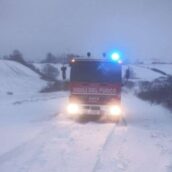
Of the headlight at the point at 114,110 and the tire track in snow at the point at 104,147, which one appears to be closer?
the tire track in snow at the point at 104,147

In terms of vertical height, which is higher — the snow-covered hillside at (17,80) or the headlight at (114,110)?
the headlight at (114,110)

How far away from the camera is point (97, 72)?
61.6 ft

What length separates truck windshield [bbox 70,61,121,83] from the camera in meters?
18.8

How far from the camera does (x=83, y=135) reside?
1454 cm

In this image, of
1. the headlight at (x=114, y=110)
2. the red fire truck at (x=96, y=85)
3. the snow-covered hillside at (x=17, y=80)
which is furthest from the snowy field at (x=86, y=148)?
the snow-covered hillside at (x=17, y=80)

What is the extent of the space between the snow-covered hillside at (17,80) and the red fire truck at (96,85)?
3351 centimetres

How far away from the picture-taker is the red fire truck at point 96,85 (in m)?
18.8

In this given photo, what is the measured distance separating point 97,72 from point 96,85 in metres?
0.50

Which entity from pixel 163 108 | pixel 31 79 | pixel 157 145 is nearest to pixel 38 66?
pixel 31 79

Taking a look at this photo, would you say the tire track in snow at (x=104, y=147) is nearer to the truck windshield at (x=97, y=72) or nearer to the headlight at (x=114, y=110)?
the headlight at (x=114, y=110)

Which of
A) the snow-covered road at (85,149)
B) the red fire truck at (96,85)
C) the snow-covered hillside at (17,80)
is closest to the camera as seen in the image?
the snow-covered road at (85,149)

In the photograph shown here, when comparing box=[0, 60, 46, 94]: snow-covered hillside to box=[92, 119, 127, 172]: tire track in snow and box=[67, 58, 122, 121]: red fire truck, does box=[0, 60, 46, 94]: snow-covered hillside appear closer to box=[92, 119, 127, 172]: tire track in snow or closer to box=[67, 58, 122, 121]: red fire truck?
box=[67, 58, 122, 121]: red fire truck

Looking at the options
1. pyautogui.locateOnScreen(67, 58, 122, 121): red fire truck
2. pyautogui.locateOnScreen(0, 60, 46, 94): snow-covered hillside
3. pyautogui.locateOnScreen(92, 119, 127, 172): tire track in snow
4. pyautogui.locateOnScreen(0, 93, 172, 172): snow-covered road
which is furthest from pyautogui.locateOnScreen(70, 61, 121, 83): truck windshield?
pyautogui.locateOnScreen(0, 60, 46, 94): snow-covered hillside

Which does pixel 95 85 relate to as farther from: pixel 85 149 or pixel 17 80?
pixel 17 80
